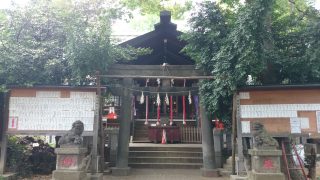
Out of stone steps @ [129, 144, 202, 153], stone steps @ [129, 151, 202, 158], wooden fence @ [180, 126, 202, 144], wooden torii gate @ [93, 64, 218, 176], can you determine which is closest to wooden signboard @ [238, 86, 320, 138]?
wooden torii gate @ [93, 64, 218, 176]

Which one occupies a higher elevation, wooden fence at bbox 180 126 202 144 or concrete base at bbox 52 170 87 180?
wooden fence at bbox 180 126 202 144

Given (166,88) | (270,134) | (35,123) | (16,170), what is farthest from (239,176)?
(16,170)

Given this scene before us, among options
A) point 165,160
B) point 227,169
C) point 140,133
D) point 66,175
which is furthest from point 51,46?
point 140,133

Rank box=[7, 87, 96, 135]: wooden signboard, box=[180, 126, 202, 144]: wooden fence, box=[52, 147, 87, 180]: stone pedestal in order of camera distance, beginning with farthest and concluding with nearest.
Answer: box=[180, 126, 202, 144]: wooden fence < box=[7, 87, 96, 135]: wooden signboard < box=[52, 147, 87, 180]: stone pedestal

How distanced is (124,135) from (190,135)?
22.7 feet

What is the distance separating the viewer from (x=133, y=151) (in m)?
13.6

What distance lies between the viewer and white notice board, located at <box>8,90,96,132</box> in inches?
363

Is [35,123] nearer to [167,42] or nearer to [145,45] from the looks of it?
[145,45]

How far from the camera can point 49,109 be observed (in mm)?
9336

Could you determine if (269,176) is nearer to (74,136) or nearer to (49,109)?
(74,136)

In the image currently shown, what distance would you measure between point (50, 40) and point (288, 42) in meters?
8.66

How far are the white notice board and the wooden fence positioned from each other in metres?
8.94

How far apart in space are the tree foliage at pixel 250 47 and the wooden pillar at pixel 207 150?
1085 mm

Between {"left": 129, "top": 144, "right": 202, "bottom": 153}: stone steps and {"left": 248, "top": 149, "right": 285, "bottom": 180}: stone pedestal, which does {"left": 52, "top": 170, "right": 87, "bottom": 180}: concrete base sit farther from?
{"left": 129, "top": 144, "right": 202, "bottom": 153}: stone steps
